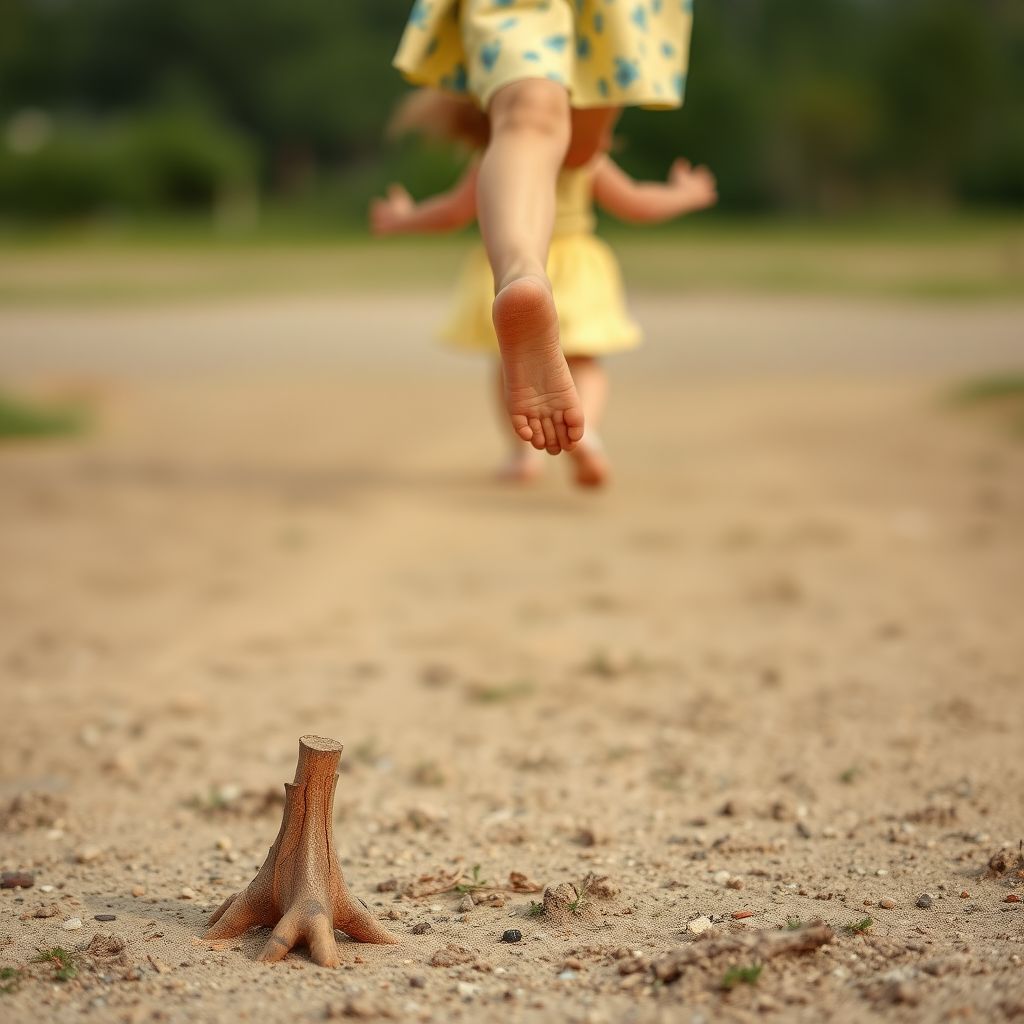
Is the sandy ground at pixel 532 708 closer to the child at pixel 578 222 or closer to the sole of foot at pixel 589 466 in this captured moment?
the sole of foot at pixel 589 466

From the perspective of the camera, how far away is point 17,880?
1571 millimetres

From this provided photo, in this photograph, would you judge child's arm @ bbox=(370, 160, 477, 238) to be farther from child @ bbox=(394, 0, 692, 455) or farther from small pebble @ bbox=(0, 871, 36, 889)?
small pebble @ bbox=(0, 871, 36, 889)

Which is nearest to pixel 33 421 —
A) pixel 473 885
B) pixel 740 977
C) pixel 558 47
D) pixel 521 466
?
pixel 521 466

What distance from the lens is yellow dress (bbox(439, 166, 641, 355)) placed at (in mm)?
2988

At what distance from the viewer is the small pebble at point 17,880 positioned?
1563 millimetres

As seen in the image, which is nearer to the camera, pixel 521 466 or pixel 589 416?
pixel 589 416

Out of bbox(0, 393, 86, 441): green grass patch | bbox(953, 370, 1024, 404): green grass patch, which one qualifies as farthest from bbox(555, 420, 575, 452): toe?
bbox(953, 370, 1024, 404): green grass patch

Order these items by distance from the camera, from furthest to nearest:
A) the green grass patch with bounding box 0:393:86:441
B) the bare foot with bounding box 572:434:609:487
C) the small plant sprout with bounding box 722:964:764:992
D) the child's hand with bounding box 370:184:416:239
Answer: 1. the green grass patch with bounding box 0:393:86:441
2. the child's hand with bounding box 370:184:416:239
3. the bare foot with bounding box 572:434:609:487
4. the small plant sprout with bounding box 722:964:764:992

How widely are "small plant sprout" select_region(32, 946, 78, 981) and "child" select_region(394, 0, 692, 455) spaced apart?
2.54ft

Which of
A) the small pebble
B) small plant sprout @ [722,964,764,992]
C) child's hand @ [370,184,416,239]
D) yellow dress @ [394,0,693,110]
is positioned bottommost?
the small pebble

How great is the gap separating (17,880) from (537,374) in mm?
867

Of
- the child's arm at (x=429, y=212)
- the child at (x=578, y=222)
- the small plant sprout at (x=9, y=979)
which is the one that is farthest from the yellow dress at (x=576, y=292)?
the small plant sprout at (x=9, y=979)

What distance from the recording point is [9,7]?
2109cm

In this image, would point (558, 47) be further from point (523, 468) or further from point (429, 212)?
point (523, 468)
